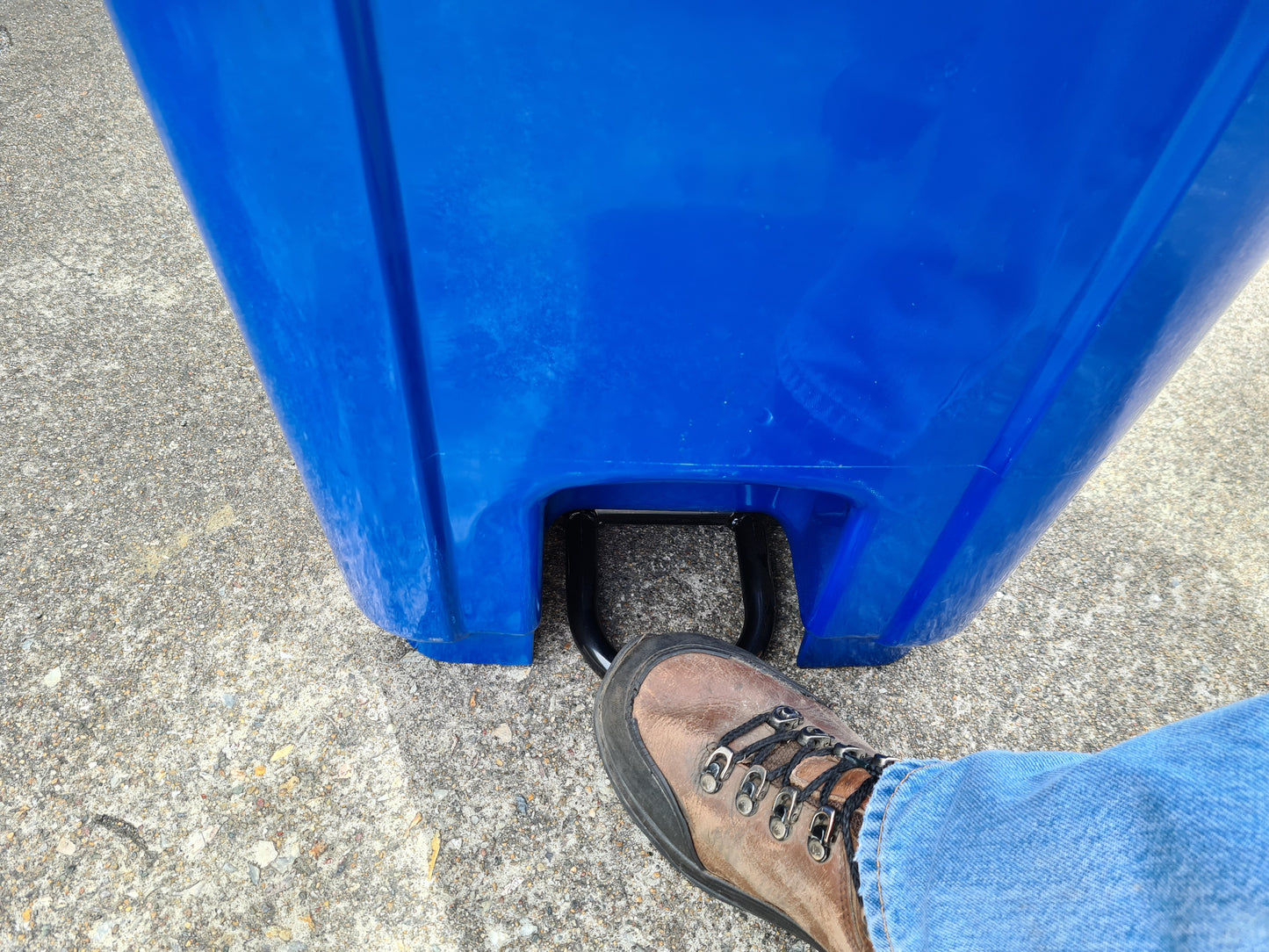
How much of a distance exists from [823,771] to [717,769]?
0.36 feet

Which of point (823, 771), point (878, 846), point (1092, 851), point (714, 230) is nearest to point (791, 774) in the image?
point (823, 771)

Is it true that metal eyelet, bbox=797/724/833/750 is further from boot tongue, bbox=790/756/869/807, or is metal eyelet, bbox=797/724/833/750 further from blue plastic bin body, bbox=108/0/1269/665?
blue plastic bin body, bbox=108/0/1269/665

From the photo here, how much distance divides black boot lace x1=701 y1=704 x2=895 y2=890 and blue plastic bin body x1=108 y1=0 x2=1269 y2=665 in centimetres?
26

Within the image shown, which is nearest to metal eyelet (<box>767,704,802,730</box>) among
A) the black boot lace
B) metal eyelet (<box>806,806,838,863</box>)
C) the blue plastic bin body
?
Result: the black boot lace

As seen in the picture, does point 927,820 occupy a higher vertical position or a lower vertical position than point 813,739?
higher

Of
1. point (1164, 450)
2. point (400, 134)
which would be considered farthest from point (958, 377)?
point (1164, 450)

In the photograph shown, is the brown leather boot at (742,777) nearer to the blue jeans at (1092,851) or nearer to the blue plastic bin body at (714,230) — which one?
the blue jeans at (1092,851)

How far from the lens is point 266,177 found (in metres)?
0.53

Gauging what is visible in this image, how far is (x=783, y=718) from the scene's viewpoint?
895 millimetres

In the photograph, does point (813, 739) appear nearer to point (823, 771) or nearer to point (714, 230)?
point (823, 771)

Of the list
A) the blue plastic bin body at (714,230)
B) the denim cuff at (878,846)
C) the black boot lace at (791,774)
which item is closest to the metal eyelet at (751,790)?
the black boot lace at (791,774)

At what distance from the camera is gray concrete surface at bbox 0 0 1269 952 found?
836 millimetres

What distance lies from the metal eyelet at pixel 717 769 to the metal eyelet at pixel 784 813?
6 cm

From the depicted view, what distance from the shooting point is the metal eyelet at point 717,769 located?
0.85 meters
